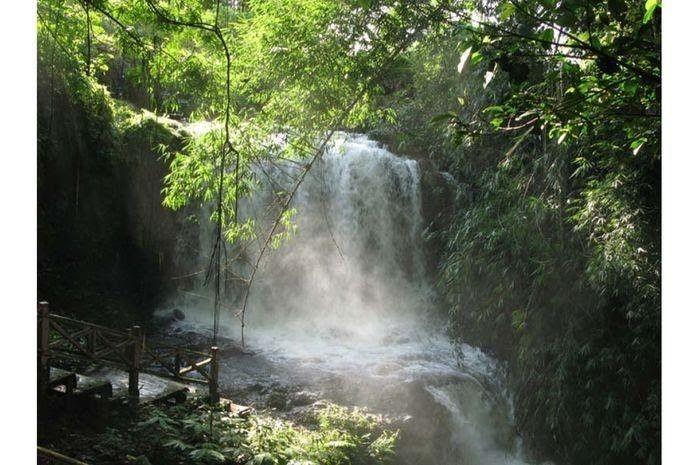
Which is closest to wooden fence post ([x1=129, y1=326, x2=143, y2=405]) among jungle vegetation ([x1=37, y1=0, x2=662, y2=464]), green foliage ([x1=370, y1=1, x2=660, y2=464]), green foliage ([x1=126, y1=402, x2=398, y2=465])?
green foliage ([x1=126, y1=402, x2=398, y2=465])

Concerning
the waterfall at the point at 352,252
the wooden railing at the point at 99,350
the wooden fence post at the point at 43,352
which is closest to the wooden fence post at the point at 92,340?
the wooden railing at the point at 99,350

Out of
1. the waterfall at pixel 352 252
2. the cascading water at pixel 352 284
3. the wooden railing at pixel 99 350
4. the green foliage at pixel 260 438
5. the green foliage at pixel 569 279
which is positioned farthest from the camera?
the waterfall at pixel 352 252

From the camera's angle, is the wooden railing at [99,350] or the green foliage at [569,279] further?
the wooden railing at [99,350]

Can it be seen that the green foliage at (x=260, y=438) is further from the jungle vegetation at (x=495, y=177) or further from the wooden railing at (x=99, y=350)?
the jungle vegetation at (x=495, y=177)

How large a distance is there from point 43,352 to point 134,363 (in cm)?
57

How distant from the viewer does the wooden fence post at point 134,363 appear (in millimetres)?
3870

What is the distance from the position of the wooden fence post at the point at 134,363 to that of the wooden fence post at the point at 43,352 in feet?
1.72

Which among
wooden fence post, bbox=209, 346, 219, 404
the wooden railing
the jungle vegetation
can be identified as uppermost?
the jungle vegetation

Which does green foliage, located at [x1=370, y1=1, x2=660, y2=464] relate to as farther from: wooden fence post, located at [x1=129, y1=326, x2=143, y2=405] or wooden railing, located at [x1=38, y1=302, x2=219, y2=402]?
wooden fence post, located at [x1=129, y1=326, x2=143, y2=405]

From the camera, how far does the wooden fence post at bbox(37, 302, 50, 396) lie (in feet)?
11.4

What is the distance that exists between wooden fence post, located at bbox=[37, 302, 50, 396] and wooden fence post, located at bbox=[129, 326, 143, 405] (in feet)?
1.72

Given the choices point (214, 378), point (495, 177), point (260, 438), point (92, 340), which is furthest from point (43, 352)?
point (495, 177)

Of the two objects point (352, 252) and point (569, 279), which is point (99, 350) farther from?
point (352, 252)
